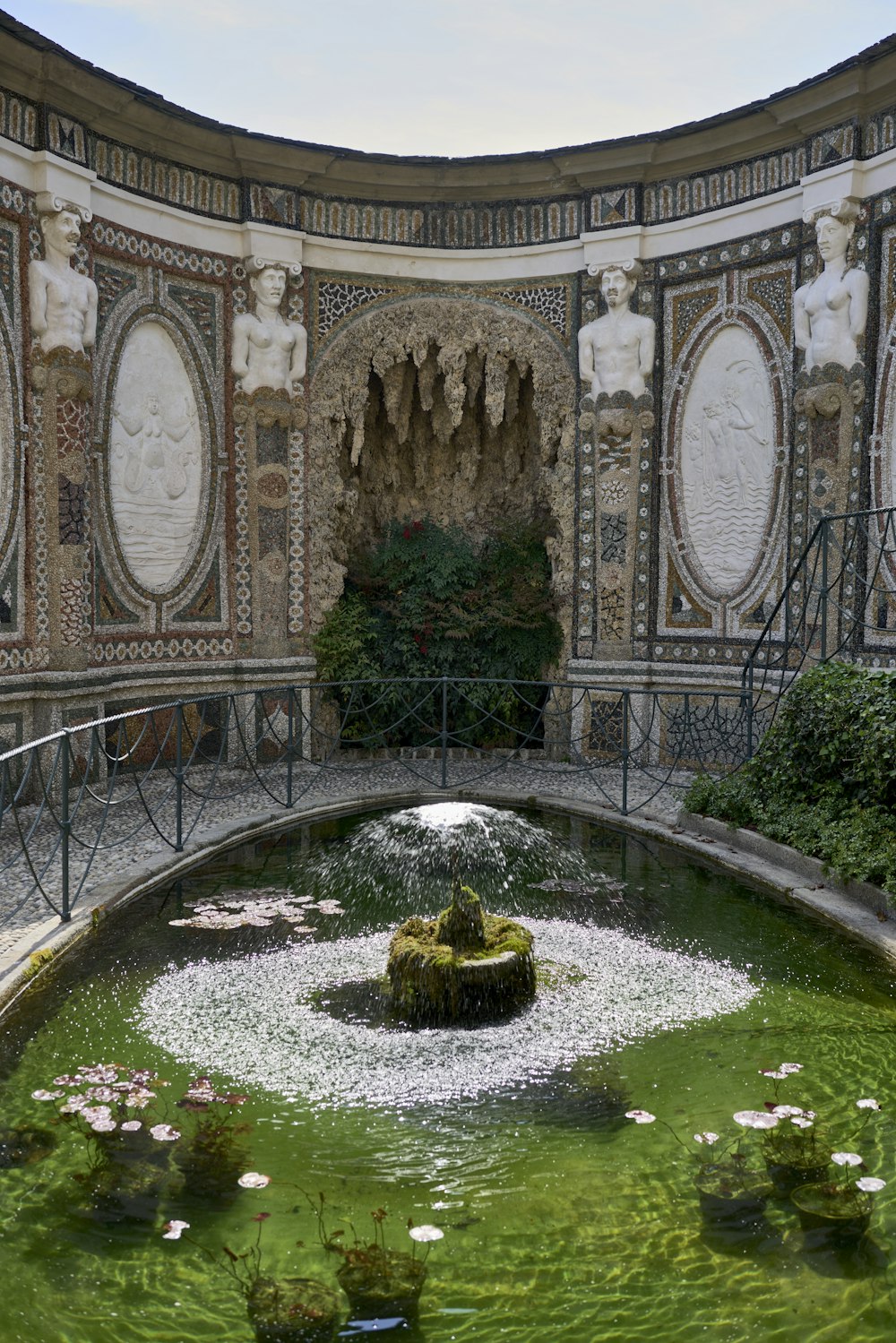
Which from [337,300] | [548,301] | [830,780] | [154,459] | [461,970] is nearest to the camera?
[461,970]

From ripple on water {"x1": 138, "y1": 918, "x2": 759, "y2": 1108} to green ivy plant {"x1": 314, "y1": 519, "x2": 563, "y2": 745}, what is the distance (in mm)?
6090

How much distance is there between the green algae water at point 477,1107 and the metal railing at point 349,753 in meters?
1.93

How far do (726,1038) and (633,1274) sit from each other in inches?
68.6

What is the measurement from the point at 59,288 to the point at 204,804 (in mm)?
4434

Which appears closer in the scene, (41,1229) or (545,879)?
(41,1229)

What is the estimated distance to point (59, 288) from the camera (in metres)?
9.47

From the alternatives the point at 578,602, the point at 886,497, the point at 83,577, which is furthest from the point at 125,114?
the point at 886,497

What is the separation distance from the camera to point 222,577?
450 inches

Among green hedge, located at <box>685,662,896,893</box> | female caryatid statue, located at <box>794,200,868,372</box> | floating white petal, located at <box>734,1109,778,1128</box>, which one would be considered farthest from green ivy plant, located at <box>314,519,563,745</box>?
floating white petal, located at <box>734,1109,778,1128</box>

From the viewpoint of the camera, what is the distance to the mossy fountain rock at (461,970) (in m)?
4.97

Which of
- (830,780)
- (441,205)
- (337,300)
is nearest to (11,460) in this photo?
(337,300)

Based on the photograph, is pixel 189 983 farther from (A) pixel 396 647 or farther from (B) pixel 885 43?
(B) pixel 885 43

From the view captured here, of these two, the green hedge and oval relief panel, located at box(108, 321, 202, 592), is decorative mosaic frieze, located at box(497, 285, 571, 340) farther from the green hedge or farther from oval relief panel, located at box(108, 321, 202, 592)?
the green hedge

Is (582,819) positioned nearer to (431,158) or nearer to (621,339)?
(621,339)
